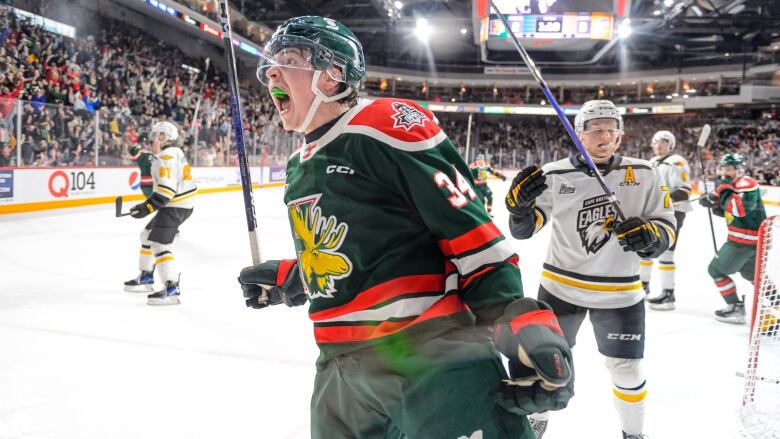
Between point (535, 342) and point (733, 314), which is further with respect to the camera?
point (733, 314)

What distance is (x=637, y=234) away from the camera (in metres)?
2.02

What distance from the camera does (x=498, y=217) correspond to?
11508 mm

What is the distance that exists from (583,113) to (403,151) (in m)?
1.66

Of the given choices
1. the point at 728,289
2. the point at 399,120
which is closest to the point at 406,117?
the point at 399,120

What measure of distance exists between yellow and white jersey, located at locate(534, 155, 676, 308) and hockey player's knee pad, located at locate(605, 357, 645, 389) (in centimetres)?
23

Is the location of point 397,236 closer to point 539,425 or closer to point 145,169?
point 539,425

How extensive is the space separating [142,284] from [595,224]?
13.3 ft

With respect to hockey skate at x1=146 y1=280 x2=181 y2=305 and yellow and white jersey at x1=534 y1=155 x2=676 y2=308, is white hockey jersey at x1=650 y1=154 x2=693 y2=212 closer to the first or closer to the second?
yellow and white jersey at x1=534 y1=155 x2=676 y2=308

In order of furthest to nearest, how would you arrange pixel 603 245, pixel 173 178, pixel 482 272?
pixel 173 178, pixel 603 245, pixel 482 272

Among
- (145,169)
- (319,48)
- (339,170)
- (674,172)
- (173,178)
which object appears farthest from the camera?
(145,169)

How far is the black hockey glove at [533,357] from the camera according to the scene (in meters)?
0.89

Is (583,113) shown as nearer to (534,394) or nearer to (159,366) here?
(534,394)

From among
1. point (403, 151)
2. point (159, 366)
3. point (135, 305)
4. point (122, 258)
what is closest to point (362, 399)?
point (403, 151)

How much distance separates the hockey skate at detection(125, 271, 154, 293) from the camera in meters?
4.75
